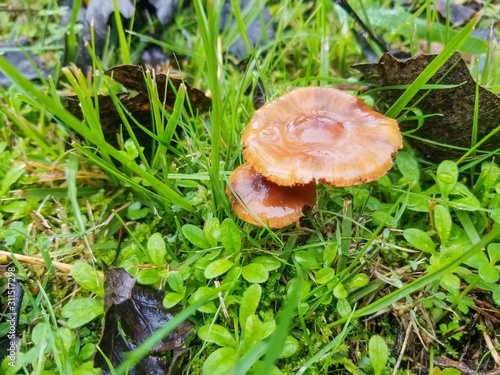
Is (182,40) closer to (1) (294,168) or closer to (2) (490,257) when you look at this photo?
(1) (294,168)

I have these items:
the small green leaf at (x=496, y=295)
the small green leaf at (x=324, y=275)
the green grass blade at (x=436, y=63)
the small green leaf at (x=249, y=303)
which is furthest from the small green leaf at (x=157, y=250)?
the small green leaf at (x=496, y=295)

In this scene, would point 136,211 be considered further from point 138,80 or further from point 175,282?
point 138,80

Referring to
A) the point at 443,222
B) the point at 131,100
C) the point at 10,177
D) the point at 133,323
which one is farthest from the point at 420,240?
the point at 10,177

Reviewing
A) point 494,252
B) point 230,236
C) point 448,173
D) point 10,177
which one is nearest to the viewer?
point 494,252

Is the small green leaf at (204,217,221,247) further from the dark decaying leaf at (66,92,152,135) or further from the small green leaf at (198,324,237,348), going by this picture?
the dark decaying leaf at (66,92,152,135)

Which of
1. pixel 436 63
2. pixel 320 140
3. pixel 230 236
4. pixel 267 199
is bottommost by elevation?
pixel 230 236

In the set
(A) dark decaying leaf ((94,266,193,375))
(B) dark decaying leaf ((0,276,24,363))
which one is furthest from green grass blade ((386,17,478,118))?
(B) dark decaying leaf ((0,276,24,363))

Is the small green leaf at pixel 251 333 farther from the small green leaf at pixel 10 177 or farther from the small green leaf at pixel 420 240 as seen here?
the small green leaf at pixel 10 177
